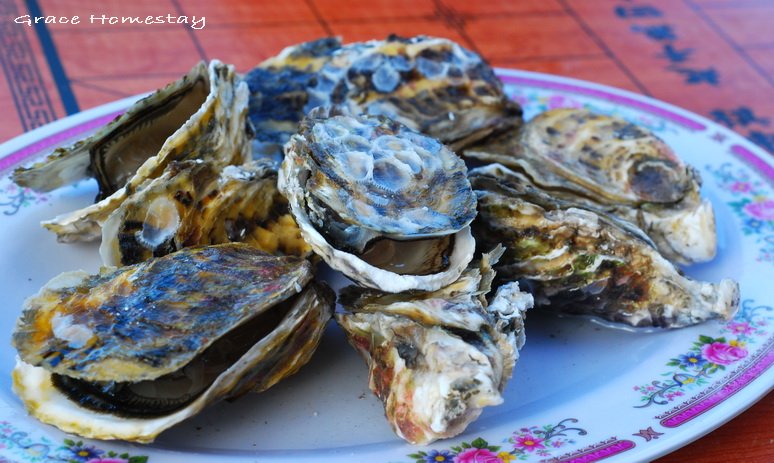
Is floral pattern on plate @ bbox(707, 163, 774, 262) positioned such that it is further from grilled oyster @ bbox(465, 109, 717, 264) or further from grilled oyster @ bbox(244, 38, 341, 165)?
grilled oyster @ bbox(244, 38, 341, 165)

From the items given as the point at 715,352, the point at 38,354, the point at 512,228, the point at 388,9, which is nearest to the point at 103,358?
the point at 38,354

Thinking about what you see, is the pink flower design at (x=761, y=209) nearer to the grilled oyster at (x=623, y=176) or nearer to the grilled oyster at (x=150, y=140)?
the grilled oyster at (x=623, y=176)

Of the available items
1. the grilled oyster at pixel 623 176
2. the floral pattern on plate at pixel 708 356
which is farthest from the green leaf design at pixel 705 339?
the grilled oyster at pixel 623 176

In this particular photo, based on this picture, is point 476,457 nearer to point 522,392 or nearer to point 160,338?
point 522,392

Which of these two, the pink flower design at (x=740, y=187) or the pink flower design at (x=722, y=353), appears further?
the pink flower design at (x=740, y=187)

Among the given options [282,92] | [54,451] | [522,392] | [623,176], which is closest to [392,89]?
[282,92]

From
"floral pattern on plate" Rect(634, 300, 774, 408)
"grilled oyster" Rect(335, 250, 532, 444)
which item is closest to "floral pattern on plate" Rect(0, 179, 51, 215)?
"grilled oyster" Rect(335, 250, 532, 444)

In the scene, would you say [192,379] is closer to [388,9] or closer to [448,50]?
[448,50]

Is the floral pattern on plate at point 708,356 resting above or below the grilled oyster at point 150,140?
below
